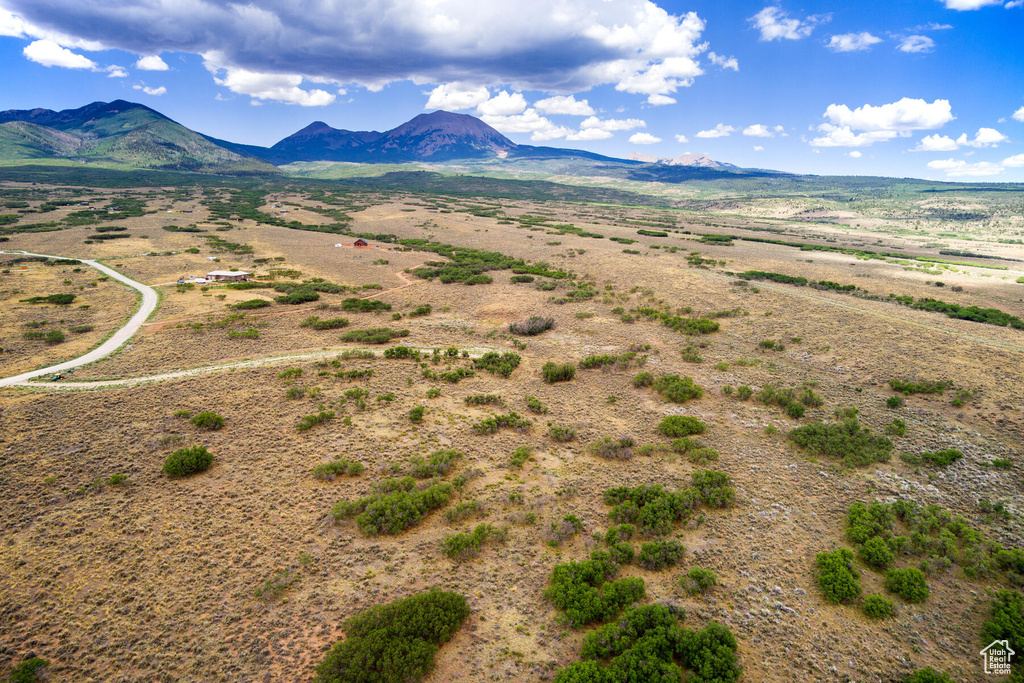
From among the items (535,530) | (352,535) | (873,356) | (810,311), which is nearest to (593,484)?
(535,530)

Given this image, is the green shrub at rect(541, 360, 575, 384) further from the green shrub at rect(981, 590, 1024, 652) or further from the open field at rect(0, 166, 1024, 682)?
the green shrub at rect(981, 590, 1024, 652)

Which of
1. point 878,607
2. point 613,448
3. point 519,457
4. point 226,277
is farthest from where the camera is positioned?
point 226,277

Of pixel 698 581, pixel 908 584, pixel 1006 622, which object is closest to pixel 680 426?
pixel 698 581

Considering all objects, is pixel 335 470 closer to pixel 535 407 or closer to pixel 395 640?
pixel 395 640

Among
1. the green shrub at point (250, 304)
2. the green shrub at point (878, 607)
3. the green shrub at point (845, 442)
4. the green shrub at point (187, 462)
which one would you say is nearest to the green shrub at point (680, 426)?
the green shrub at point (845, 442)

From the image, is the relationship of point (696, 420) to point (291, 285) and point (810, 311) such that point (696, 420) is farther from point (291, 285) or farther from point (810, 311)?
point (291, 285)
